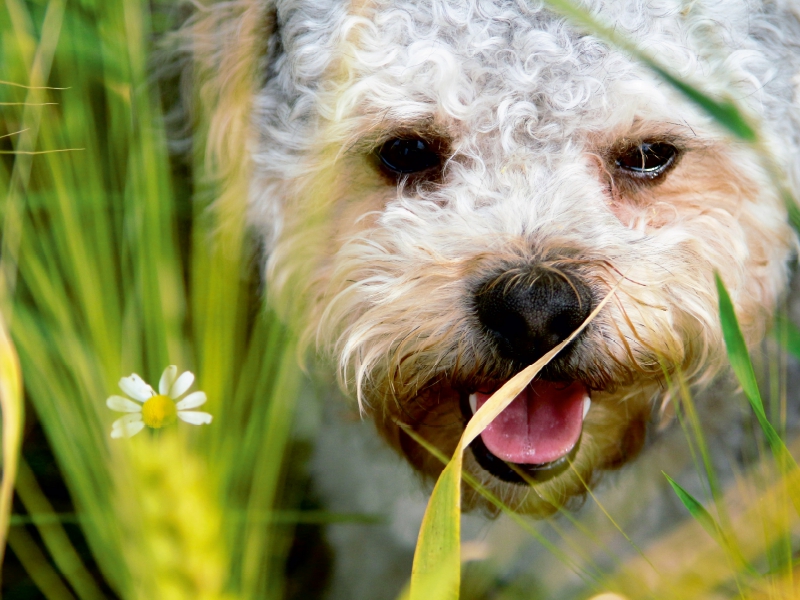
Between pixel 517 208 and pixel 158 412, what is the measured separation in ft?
2.40

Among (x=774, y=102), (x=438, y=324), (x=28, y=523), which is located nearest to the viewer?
(x=438, y=324)

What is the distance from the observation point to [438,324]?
1253mm

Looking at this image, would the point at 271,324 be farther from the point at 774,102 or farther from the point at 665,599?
the point at 774,102

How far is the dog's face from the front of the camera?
127cm

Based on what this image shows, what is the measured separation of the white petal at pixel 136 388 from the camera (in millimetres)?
1294

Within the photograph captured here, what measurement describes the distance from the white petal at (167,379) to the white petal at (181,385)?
0.01 meters

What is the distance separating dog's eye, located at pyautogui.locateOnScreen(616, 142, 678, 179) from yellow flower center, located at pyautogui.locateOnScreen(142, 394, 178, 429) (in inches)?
37.8

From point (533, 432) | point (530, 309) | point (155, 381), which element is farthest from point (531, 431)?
point (155, 381)

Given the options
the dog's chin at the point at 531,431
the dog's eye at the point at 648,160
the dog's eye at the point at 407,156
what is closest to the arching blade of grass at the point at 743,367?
the dog's chin at the point at 531,431

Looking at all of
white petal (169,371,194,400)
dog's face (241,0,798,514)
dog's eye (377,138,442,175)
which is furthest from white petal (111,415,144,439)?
dog's eye (377,138,442,175)

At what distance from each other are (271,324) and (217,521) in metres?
0.67

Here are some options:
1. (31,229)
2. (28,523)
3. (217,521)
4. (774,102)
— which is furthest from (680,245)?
(28,523)

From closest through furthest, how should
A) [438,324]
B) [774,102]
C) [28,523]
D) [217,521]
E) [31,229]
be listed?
[217,521]
[438,324]
[774,102]
[31,229]
[28,523]

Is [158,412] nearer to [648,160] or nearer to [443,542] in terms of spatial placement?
[443,542]
